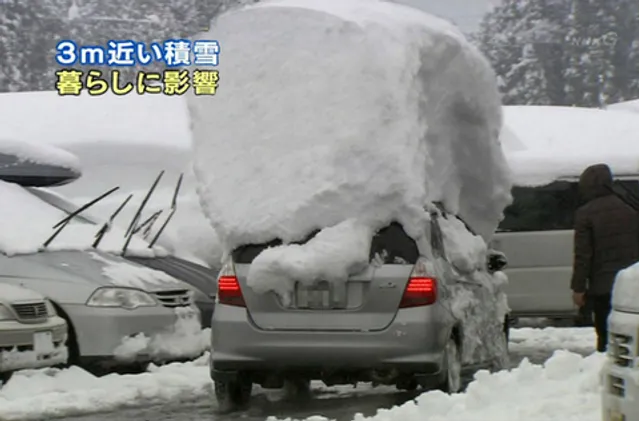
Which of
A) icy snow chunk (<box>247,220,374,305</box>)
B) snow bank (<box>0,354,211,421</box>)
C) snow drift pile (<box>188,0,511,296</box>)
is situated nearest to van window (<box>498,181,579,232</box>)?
snow drift pile (<box>188,0,511,296</box>)

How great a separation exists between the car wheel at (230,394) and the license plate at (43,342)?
1459mm

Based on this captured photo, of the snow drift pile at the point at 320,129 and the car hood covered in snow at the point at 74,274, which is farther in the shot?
the car hood covered in snow at the point at 74,274

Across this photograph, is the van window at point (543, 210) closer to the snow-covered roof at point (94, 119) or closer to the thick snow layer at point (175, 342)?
the thick snow layer at point (175, 342)

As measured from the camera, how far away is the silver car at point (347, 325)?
26.1 ft

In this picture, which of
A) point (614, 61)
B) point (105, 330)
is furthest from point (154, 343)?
point (614, 61)

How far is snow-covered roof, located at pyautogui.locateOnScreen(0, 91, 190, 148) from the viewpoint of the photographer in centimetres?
2034

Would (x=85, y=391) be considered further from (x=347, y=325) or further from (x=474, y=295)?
(x=474, y=295)

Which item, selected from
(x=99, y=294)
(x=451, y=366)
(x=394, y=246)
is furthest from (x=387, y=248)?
(x=99, y=294)

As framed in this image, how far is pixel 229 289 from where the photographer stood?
8.16 metres

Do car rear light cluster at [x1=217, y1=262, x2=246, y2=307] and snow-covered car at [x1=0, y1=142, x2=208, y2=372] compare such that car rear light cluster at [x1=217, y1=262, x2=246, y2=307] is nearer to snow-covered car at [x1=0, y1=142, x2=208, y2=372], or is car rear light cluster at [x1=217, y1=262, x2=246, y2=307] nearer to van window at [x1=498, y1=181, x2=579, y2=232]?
snow-covered car at [x1=0, y1=142, x2=208, y2=372]

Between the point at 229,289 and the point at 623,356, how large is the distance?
3687 mm

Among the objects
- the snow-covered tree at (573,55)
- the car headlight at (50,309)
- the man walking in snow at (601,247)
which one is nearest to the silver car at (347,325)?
the man walking in snow at (601,247)

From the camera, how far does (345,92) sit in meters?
8.81

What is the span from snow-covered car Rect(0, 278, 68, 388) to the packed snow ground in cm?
13
